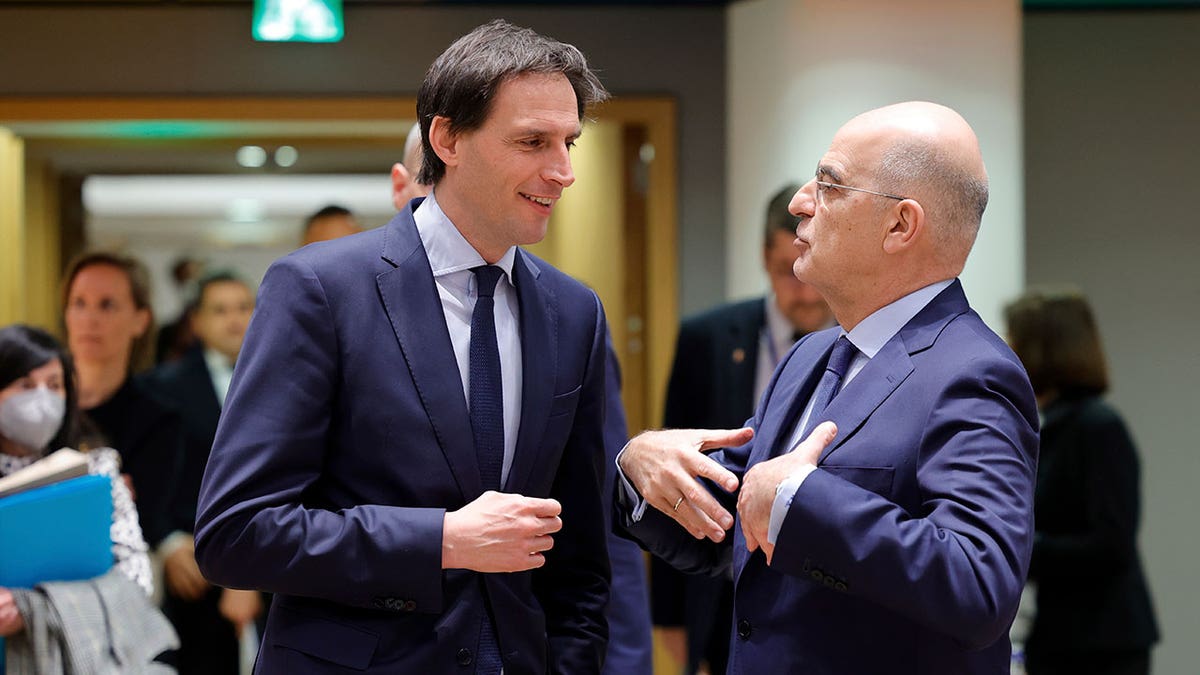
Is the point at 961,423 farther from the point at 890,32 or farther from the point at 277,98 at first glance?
the point at 277,98

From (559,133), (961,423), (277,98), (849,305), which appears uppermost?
(277,98)

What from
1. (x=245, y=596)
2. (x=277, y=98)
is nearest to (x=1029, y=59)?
(x=277, y=98)

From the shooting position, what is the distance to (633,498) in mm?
2104

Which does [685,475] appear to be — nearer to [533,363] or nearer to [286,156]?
[533,363]

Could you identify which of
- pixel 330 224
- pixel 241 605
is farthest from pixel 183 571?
pixel 330 224

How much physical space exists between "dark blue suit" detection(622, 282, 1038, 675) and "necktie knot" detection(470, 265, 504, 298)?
471 mm

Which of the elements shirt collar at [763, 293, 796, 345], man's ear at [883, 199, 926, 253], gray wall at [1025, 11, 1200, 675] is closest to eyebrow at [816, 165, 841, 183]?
man's ear at [883, 199, 926, 253]

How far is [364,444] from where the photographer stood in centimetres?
197

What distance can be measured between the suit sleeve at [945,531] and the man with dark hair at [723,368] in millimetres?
1819

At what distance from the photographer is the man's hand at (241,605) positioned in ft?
14.8

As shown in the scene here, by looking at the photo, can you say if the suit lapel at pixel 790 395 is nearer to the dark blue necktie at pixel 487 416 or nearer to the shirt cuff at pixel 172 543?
the dark blue necktie at pixel 487 416

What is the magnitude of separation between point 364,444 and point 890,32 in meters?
3.37

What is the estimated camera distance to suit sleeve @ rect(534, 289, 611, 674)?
2.25m

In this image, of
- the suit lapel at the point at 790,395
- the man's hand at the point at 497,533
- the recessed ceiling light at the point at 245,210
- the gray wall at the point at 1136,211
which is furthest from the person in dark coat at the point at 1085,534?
the recessed ceiling light at the point at 245,210
